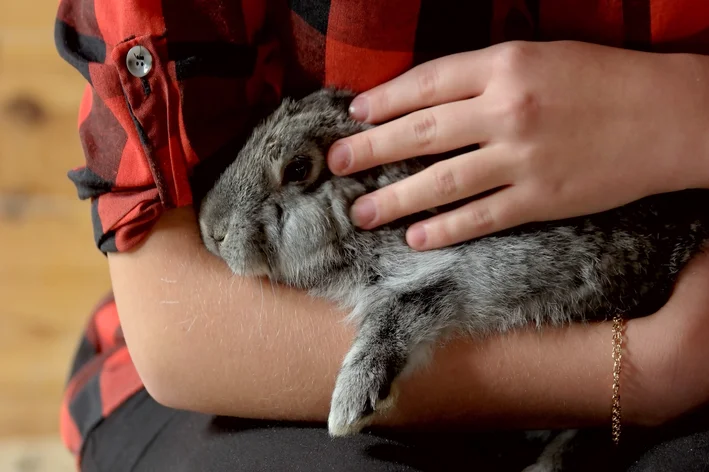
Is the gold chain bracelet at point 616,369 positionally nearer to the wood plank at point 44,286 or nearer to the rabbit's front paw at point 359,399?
the rabbit's front paw at point 359,399

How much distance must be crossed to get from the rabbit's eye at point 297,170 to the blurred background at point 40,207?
1093mm

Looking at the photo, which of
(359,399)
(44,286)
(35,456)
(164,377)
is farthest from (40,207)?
(359,399)

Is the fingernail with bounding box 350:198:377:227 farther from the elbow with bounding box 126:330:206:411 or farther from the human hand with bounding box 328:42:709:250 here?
the elbow with bounding box 126:330:206:411

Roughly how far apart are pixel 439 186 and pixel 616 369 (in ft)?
1.10

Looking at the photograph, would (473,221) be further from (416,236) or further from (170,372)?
(170,372)

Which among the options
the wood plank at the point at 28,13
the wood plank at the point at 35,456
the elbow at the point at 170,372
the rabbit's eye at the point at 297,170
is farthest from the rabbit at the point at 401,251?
the wood plank at the point at 28,13

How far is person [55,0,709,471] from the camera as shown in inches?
33.7

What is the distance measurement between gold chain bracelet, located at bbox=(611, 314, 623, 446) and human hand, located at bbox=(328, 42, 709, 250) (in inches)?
6.5

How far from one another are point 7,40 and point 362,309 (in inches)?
53.7

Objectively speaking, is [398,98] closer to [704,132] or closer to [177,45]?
[177,45]

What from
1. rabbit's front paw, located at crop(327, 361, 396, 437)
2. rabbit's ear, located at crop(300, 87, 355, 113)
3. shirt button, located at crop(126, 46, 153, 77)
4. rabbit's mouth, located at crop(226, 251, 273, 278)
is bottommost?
rabbit's front paw, located at crop(327, 361, 396, 437)

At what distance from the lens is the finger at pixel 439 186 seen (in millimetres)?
876

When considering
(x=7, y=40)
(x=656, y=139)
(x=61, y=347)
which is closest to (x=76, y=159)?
(x=7, y=40)

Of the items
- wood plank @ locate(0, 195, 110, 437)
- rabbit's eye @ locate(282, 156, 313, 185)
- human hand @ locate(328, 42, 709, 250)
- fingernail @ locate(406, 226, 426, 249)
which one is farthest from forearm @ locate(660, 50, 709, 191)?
wood plank @ locate(0, 195, 110, 437)
